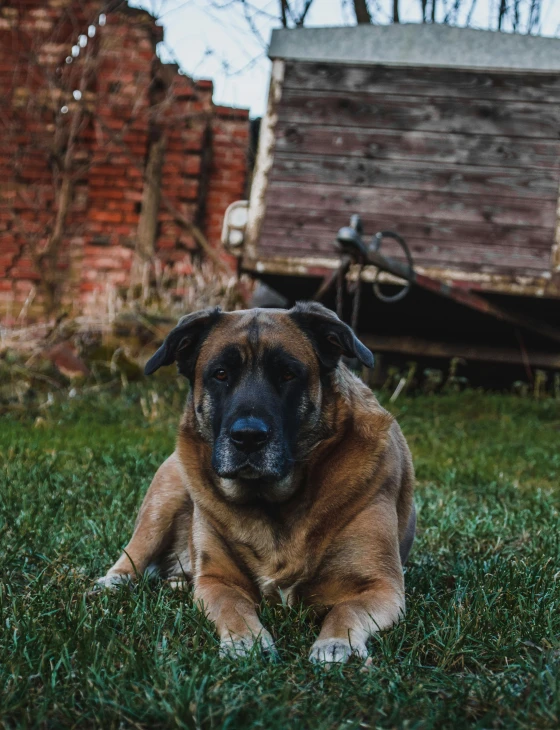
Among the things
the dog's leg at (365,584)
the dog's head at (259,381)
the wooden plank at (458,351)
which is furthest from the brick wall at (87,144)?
the dog's leg at (365,584)

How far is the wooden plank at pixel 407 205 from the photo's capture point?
865 cm

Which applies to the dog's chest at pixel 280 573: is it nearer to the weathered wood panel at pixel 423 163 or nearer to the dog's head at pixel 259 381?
the dog's head at pixel 259 381

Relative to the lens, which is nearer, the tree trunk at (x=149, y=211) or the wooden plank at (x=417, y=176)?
the wooden plank at (x=417, y=176)

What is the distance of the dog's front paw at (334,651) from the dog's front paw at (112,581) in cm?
85

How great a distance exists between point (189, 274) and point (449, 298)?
4.37 metres

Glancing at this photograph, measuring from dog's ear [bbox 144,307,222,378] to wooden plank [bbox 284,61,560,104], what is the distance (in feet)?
21.2

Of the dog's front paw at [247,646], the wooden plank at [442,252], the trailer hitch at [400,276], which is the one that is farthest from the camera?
the wooden plank at [442,252]

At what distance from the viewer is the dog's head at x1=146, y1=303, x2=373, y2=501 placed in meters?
2.81

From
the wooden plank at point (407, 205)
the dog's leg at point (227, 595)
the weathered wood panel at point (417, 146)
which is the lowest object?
the dog's leg at point (227, 595)

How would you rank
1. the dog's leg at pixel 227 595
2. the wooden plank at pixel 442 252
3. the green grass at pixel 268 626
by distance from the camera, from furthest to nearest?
the wooden plank at pixel 442 252, the dog's leg at pixel 227 595, the green grass at pixel 268 626

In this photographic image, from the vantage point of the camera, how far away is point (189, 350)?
3.28m

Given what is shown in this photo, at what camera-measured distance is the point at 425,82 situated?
350 inches

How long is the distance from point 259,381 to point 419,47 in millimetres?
6993

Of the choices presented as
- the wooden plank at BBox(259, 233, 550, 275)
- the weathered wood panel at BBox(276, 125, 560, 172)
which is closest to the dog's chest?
the wooden plank at BBox(259, 233, 550, 275)
